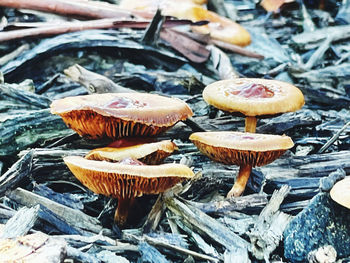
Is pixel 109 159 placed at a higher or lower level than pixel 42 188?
higher

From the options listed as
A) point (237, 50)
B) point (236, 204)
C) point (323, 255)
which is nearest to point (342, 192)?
point (323, 255)

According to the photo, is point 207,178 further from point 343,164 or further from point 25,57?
point 25,57

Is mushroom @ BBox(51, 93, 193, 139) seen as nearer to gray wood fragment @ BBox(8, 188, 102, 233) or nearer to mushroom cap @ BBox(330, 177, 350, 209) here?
gray wood fragment @ BBox(8, 188, 102, 233)

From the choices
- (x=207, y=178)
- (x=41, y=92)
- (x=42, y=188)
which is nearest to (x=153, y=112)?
(x=207, y=178)

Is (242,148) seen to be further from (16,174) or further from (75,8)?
(75,8)

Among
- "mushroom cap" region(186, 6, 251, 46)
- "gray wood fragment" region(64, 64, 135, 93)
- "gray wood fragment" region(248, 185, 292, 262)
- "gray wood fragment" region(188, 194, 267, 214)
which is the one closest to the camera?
"gray wood fragment" region(248, 185, 292, 262)

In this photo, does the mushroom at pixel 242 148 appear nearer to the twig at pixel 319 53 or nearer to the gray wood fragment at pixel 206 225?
the gray wood fragment at pixel 206 225

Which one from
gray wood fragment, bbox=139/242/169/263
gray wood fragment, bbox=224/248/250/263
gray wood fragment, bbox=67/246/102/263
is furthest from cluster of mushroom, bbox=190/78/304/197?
gray wood fragment, bbox=67/246/102/263
